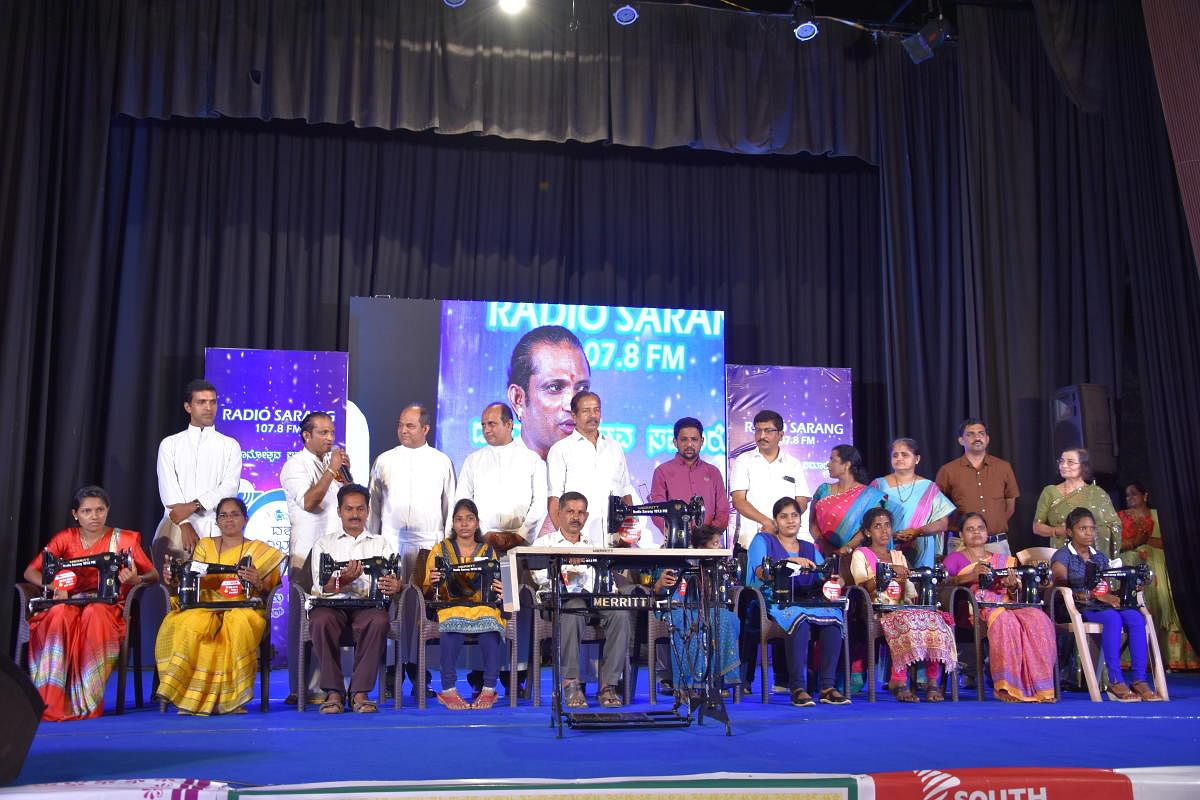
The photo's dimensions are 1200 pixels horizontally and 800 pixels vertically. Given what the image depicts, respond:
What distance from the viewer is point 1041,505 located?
7.16m

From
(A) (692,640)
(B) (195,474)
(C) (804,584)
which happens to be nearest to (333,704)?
(A) (692,640)

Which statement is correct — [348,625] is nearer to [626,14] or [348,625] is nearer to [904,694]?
[904,694]

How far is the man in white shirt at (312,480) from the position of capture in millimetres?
6715

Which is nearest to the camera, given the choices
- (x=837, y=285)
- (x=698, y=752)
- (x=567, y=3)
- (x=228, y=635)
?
(x=698, y=752)

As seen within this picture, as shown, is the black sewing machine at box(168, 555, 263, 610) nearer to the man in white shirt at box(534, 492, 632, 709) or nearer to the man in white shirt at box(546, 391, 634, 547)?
the man in white shirt at box(534, 492, 632, 709)

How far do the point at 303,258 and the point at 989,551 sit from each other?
509 centimetres

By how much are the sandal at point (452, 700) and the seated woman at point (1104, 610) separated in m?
3.23

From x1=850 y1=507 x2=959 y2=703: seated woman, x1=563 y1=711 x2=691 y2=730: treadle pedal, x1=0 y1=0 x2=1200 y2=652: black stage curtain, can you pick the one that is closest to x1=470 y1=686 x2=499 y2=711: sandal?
x1=563 y1=711 x2=691 y2=730: treadle pedal

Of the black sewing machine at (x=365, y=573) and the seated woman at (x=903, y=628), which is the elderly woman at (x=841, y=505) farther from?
the black sewing machine at (x=365, y=573)

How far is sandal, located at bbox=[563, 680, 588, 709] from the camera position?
5465 mm

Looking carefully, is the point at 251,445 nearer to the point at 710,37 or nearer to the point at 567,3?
the point at 567,3

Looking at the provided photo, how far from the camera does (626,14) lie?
8.18 m

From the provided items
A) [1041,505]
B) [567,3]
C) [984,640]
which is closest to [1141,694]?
[984,640]

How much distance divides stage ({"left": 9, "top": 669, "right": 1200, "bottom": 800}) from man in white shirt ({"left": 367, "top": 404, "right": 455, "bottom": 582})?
1553mm
